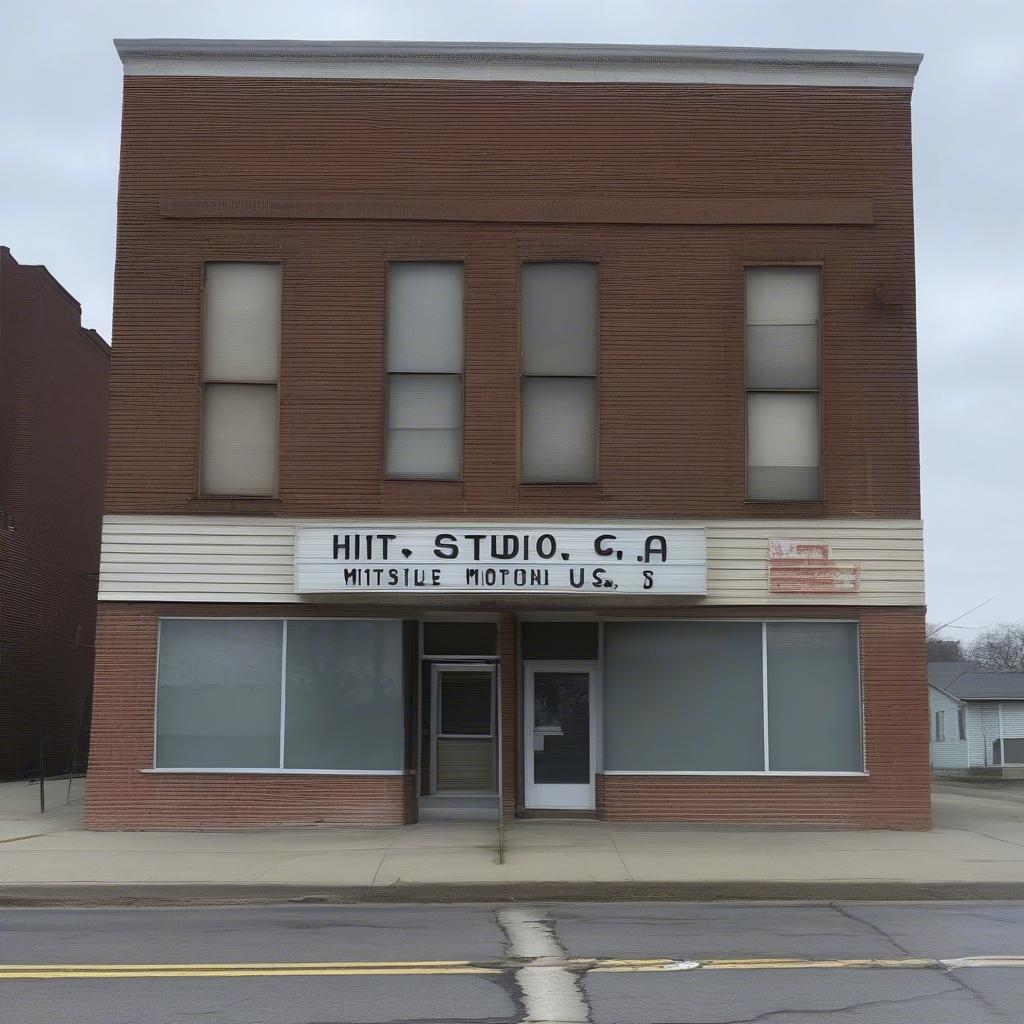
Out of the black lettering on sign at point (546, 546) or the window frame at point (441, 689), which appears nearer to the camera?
the black lettering on sign at point (546, 546)

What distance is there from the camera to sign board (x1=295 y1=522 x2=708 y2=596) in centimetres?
1753

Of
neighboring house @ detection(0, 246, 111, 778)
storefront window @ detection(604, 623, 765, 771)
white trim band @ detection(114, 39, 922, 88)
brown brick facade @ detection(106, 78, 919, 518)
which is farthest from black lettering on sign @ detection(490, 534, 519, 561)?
neighboring house @ detection(0, 246, 111, 778)

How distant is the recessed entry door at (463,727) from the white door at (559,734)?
1.12 meters

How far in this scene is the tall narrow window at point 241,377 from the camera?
18469mm

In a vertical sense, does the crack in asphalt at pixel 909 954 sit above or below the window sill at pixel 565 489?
below

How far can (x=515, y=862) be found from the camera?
14680 millimetres

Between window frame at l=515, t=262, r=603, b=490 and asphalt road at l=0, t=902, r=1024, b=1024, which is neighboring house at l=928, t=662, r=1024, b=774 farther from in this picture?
asphalt road at l=0, t=902, r=1024, b=1024

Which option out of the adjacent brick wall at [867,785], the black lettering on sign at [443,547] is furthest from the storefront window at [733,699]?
the black lettering on sign at [443,547]

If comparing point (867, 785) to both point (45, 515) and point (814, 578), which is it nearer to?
point (814, 578)

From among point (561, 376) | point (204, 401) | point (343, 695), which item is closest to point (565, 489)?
point (561, 376)

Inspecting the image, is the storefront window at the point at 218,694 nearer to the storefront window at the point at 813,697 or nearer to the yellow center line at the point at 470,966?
the storefront window at the point at 813,697

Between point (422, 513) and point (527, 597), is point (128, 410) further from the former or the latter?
point (527, 597)

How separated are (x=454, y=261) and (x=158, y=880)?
9.24 m

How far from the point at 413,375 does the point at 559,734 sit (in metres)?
5.45
